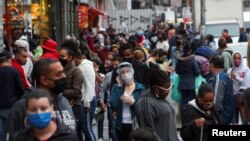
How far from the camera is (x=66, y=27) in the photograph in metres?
31.1

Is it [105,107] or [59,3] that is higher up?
[59,3]

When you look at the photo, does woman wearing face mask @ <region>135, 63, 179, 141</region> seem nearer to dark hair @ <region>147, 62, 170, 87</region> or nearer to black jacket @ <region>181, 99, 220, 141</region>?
dark hair @ <region>147, 62, 170, 87</region>

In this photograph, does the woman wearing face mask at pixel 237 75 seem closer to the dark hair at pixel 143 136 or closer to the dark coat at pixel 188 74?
the dark coat at pixel 188 74

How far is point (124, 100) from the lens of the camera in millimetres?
10656

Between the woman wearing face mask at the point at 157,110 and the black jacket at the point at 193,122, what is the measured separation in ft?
0.45

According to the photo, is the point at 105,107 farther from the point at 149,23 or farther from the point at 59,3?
the point at 149,23

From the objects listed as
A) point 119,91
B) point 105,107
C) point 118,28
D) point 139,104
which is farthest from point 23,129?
point 118,28

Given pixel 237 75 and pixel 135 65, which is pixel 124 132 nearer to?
pixel 135 65

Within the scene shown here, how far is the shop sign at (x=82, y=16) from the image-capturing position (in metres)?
35.8

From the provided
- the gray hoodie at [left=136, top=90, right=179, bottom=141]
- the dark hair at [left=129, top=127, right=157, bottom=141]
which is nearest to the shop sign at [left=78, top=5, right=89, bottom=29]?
the gray hoodie at [left=136, top=90, right=179, bottom=141]

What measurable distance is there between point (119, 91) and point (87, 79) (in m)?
1.54

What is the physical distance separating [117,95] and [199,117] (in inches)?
99.1

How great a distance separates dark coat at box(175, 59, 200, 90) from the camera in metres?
14.9

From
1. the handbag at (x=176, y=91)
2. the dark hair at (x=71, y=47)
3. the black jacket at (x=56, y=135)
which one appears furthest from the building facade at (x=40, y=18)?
the black jacket at (x=56, y=135)
